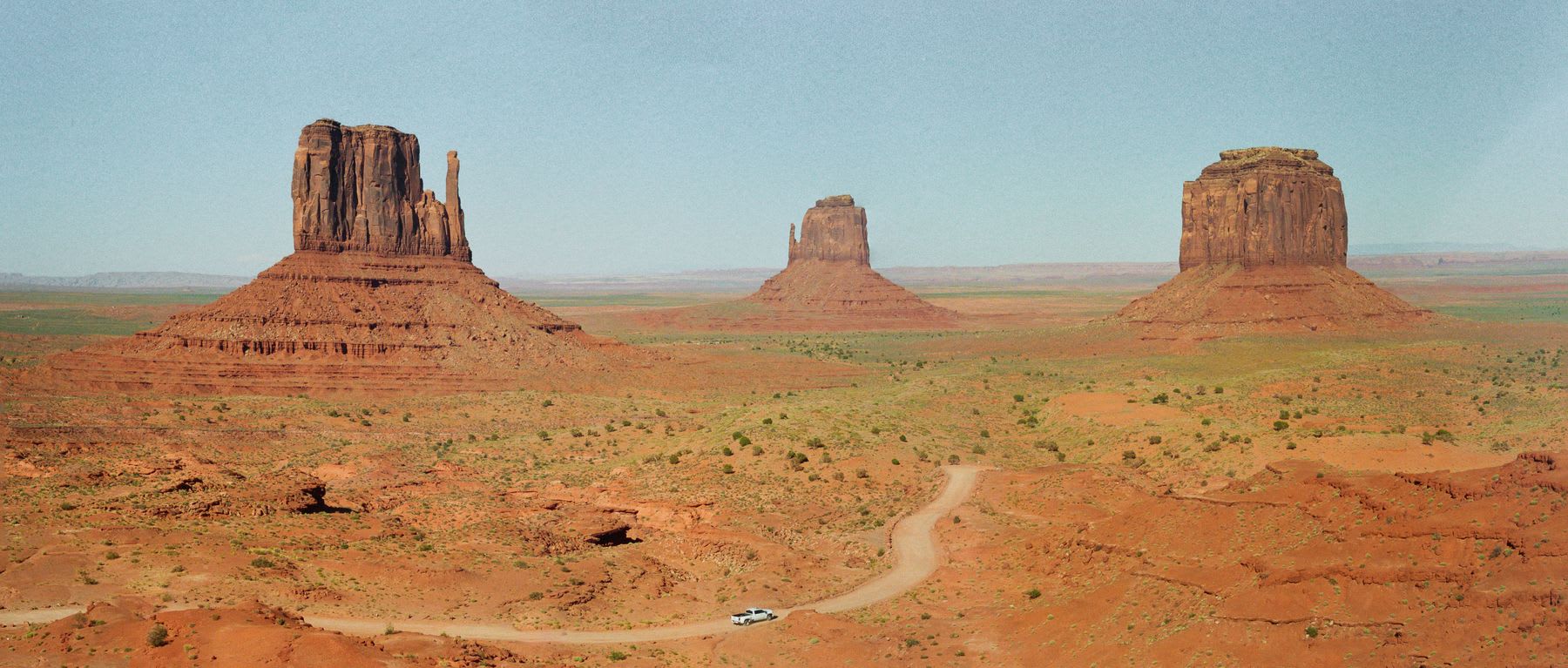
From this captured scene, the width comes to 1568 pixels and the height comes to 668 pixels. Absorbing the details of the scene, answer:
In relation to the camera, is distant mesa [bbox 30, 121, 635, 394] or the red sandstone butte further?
the red sandstone butte

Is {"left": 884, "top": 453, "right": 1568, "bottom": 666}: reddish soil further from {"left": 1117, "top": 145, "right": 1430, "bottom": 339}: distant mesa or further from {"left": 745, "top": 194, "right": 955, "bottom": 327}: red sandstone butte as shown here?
{"left": 745, "top": 194, "right": 955, "bottom": 327}: red sandstone butte

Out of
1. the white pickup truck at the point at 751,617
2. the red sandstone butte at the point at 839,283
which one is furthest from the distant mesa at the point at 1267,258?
the white pickup truck at the point at 751,617

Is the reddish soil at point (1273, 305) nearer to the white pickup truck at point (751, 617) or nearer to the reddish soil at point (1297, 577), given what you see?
the reddish soil at point (1297, 577)

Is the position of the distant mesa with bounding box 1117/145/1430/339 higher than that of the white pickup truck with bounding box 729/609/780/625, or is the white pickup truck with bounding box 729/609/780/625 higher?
the distant mesa with bounding box 1117/145/1430/339

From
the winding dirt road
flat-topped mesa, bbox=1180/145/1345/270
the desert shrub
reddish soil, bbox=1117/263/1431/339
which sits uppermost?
flat-topped mesa, bbox=1180/145/1345/270

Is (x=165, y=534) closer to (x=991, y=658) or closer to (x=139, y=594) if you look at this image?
(x=139, y=594)

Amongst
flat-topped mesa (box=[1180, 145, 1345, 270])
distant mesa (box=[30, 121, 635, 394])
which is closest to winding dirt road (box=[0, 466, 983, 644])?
distant mesa (box=[30, 121, 635, 394])
